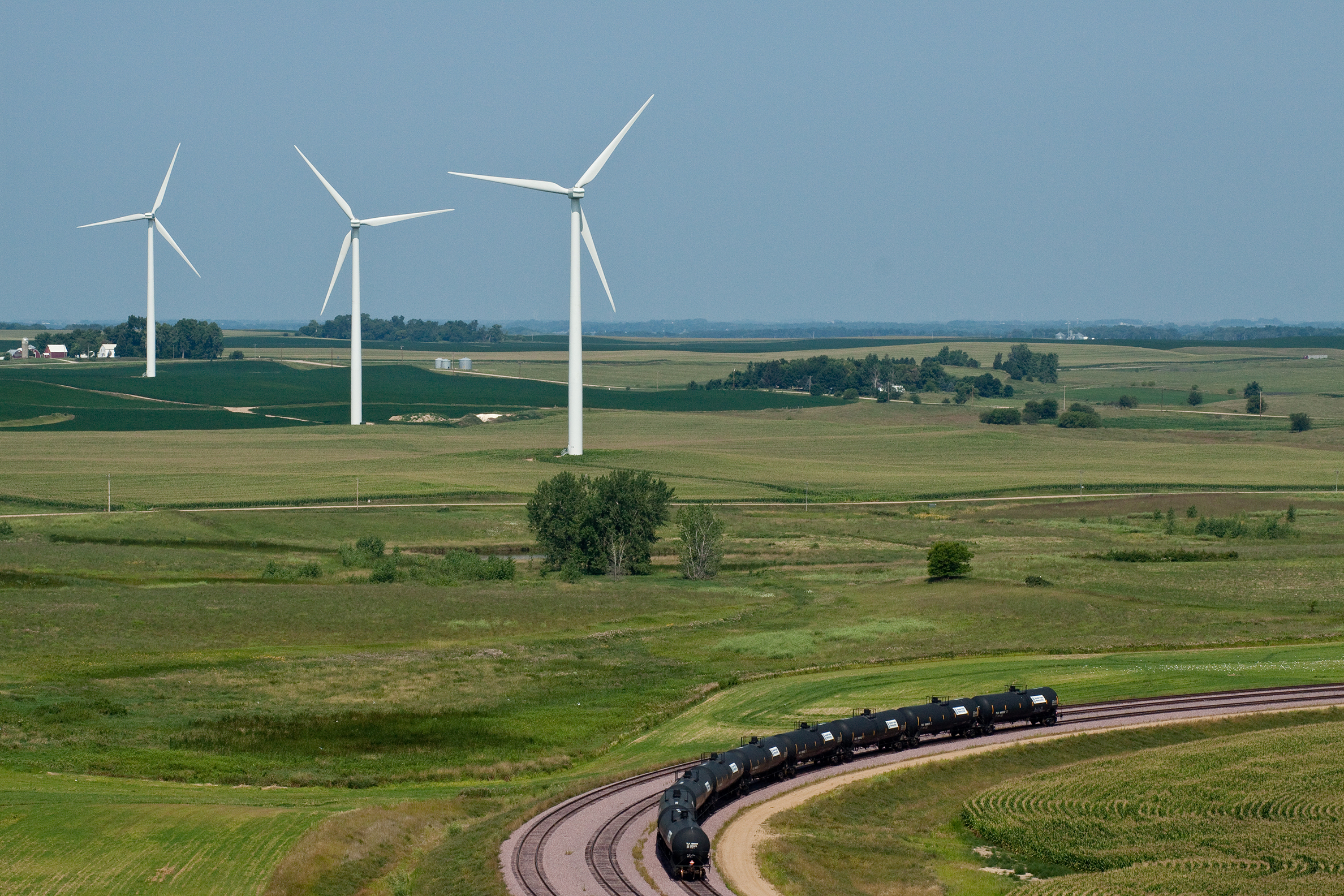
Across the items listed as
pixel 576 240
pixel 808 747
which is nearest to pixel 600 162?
pixel 576 240

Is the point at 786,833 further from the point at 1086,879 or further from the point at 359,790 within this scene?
the point at 359,790

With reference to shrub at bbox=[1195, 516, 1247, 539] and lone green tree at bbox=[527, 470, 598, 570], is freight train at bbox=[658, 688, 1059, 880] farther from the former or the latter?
shrub at bbox=[1195, 516, 1247, 539]

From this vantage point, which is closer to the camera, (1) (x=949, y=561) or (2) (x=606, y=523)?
(1) (x=949, y=561)

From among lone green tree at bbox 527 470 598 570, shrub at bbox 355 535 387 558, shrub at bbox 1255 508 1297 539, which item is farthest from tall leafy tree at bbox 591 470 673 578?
shrub at bbox 1255 508 1297 539

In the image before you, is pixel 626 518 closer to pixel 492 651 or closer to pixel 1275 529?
pixel 492 651

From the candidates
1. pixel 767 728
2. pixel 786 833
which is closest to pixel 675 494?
pixel 767 728

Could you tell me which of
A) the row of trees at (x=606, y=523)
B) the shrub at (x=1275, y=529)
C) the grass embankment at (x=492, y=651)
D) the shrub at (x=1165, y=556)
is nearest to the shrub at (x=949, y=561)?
the grass embankment at (x=492, y=651)
